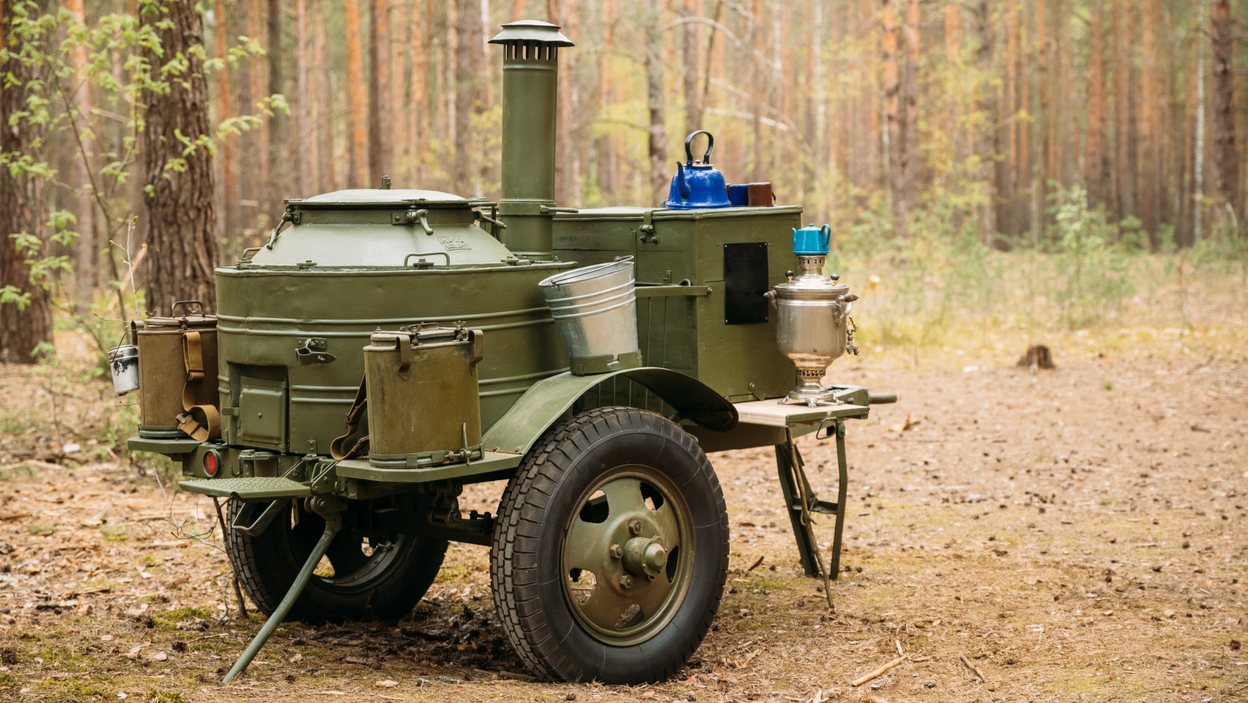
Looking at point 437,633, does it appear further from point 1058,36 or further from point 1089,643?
point 1058,36

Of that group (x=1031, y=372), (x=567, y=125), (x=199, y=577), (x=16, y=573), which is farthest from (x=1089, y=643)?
(x=567, y=125)

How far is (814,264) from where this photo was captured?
509cm

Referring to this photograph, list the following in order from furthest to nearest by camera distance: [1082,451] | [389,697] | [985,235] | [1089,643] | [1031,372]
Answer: [985,235]
[1031,372]
[1082,451]
[1089,643]
[389,697]

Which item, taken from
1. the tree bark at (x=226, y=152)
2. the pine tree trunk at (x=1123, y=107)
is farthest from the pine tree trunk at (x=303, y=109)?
the pine tree trunk at (x=1123, y=107)

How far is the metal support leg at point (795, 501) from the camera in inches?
220

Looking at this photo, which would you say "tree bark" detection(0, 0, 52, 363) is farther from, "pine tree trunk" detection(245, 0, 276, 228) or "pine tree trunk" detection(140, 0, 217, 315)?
"pine tree trunk" detection(245, 0, 276, 228)

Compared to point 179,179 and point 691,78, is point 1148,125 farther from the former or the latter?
point 179,179

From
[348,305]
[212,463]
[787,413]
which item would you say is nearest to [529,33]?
[348,305]

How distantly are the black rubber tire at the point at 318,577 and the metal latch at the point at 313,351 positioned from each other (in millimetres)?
1091

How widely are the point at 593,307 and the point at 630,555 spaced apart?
96 cm

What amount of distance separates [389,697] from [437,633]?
4.25ft

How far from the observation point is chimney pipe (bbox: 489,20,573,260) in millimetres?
4770

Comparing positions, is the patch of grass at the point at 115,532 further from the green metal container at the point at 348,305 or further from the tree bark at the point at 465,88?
the tree bark at the point at 465,88

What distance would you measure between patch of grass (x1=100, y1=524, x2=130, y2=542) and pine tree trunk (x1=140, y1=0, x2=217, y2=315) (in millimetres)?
2043
